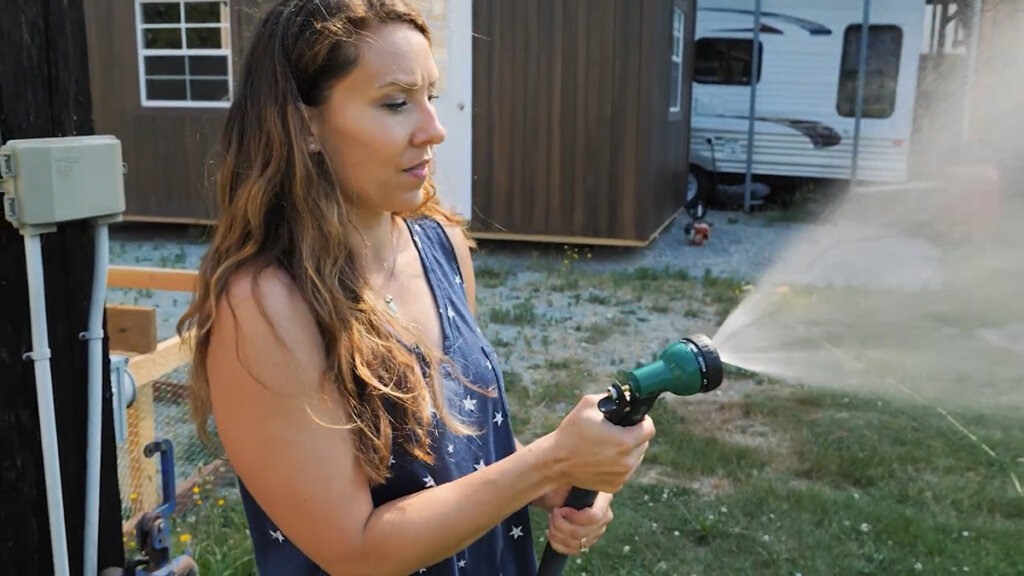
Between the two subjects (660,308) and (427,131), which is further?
(660,308)

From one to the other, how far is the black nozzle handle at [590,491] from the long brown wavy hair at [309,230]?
0.24m

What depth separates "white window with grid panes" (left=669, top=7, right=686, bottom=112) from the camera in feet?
35.0

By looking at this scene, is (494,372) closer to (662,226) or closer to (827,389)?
(827,389)

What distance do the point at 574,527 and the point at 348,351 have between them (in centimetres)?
51

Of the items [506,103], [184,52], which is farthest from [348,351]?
[184,52]

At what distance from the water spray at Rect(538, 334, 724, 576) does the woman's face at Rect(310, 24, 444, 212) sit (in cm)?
47

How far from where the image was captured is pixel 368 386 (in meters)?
1.38

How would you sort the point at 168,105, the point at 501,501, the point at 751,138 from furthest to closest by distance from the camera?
the point at 751,138 < the point at 168,105 < the point at 501,501

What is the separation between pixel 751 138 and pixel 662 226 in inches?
112

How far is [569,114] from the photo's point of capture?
383 inches

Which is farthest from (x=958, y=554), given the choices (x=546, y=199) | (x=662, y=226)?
(x=662, y=226)

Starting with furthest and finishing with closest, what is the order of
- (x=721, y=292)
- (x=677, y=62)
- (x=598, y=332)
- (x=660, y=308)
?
(x=677, y=62) → (x=721, y=292) → (x=660, y=308) → (x=598, y=332)

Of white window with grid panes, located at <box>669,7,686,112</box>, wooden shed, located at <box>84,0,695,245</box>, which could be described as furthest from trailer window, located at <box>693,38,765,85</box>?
wooden shed, located at <box>84,0,695,245</box>

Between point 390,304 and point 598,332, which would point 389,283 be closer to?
point 390,304
